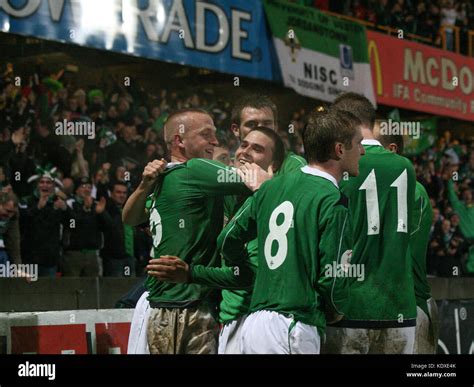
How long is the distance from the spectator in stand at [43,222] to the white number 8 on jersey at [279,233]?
6.48ft

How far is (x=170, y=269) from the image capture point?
4336 millimetres

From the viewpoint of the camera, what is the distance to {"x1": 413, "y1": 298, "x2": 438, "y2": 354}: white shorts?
190 inches

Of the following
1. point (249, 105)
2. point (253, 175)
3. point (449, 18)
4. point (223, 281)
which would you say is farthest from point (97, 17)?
point (449, 18)

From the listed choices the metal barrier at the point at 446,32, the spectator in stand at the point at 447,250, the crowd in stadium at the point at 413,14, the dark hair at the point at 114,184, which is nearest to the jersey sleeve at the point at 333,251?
the dark hair at the point at 114,184

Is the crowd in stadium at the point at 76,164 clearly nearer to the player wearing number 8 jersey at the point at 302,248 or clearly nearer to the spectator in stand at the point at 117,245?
the spectator in stand at the point at 117,245

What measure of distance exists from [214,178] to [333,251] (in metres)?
0.90

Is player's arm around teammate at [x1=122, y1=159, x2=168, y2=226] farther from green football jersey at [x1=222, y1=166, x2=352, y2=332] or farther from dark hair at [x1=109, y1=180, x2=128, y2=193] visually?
dark hair at [x1=109, y1=180, x2=128, y2=193]

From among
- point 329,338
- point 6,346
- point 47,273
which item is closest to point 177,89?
point 47,273

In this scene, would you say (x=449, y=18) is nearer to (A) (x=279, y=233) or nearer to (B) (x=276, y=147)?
(B) (x=276, y=147)

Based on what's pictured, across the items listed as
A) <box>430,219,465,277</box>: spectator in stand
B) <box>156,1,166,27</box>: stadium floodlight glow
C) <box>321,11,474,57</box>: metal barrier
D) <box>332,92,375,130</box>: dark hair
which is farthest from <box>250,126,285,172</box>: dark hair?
<box>430,219,465,277</box>: spectator in stand

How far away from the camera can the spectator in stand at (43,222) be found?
5473 millimetres
